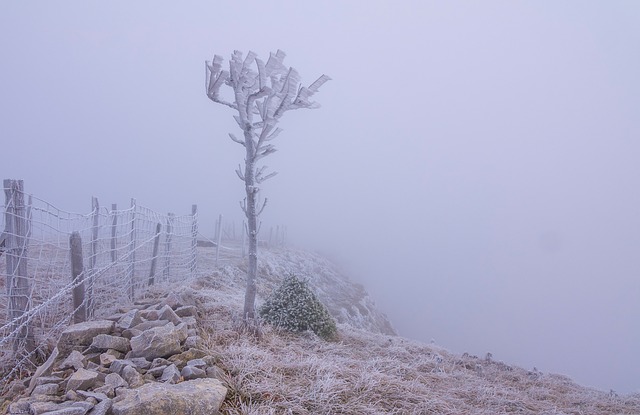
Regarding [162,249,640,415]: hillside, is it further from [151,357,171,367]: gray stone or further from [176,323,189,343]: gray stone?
[151,357,171,367]: gray stone

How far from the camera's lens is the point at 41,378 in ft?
13.0

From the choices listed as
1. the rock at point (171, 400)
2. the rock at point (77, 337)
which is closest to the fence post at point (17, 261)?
the rock at point (77, 337)

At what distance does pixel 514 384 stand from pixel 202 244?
718 inches

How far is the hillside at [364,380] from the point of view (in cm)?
427

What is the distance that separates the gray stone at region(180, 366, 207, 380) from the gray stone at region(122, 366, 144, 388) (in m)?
0.36

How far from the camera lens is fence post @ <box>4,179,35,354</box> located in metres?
4.79

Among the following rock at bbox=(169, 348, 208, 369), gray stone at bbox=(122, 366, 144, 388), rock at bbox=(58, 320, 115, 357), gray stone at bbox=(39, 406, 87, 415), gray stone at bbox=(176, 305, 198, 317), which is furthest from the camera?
gray stone at bbox=(176, 305, 198, 317)

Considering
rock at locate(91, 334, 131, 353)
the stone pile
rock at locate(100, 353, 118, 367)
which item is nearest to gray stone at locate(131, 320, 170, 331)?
the stone pile

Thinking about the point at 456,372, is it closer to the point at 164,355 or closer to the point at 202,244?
the point at 164,355

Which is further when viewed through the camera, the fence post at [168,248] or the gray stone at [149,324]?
the fence post at [168,248]

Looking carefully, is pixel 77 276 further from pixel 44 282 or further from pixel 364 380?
pixel 364 380

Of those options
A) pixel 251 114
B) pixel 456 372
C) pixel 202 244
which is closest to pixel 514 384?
pixel 456 372

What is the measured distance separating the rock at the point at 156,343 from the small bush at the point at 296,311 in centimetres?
280

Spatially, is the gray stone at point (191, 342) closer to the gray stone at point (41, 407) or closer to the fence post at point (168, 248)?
the gray stone at point (41, 407)
